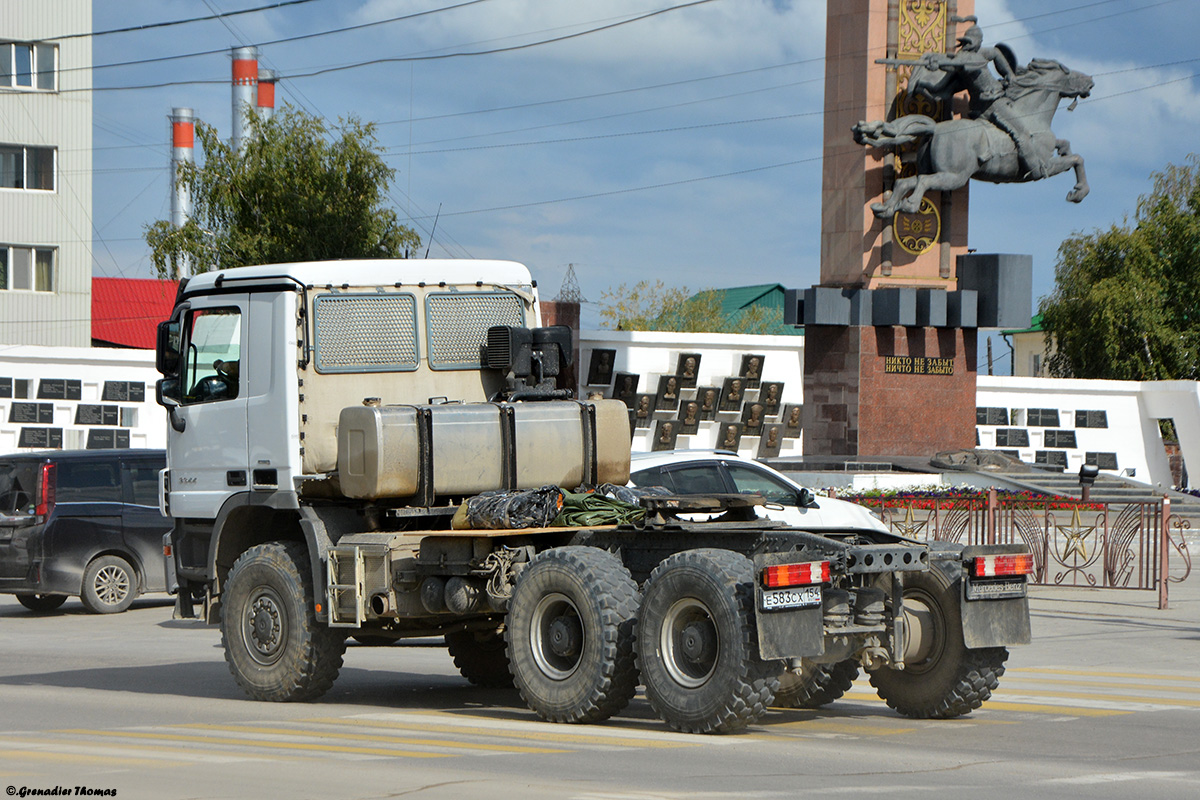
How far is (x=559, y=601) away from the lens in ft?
31.3

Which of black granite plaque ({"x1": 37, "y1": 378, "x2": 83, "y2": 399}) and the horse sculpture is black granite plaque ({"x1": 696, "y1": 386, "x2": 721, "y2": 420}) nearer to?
the horse sculpture

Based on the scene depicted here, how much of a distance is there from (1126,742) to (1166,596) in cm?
982

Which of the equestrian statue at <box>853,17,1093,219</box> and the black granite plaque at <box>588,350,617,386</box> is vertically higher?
the equestrian statue at <box>853,17,1093,219</box>

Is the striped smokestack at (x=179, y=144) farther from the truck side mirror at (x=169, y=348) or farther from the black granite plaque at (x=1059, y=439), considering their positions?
the truck side mirror at (x=169, y=348)

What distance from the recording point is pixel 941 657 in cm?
961

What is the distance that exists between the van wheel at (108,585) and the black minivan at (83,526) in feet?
0.04

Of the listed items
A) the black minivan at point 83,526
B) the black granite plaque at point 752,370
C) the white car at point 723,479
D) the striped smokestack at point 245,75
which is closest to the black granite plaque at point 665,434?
the black granite plaque at point 752,370

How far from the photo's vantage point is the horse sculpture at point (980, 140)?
34.0 meters

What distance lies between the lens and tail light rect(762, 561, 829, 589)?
8.40 m

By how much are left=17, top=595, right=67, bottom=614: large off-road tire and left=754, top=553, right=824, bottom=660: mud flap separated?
1375 cm

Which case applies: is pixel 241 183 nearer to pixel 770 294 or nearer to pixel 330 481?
pixel 330 481

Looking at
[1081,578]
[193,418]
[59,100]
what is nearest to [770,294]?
[59,100]

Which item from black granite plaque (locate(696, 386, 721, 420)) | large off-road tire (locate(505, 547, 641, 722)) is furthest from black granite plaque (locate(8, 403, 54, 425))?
large off-road tire (locate(505, 547, 641, 722))

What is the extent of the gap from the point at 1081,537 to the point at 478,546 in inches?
518
